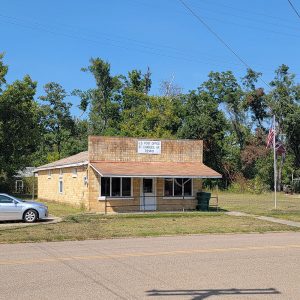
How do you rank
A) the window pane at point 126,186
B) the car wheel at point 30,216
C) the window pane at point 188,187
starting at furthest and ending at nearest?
the window pane at point 188,187
the window pane at point 126,186
the car wheel at point 30,216

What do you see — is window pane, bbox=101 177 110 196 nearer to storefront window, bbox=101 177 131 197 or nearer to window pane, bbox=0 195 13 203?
storefront window, bbox=101 177 131 197

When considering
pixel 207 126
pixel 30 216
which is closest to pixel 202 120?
pixel 207 126

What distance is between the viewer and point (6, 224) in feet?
71.8

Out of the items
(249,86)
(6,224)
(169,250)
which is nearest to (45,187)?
(6,224)

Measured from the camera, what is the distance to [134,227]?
20.7m

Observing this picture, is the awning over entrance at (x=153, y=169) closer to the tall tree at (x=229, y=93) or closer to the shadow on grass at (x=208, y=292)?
the shadow on grass at (x=208, y=292)

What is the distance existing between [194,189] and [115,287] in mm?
22408

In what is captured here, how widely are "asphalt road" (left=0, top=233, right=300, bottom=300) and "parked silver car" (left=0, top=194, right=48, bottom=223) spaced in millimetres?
7250

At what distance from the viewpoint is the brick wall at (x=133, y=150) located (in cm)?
2945

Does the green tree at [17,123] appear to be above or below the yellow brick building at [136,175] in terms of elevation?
above

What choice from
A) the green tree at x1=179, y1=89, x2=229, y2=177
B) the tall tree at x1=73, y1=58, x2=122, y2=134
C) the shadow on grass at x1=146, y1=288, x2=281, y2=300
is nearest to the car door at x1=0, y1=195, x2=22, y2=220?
the shadow on grass at x1=146, y1=288, x2=281, y2=300

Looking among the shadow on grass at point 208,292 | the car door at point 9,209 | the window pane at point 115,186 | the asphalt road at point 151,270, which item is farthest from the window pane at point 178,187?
the shadow on grass at point 208,292

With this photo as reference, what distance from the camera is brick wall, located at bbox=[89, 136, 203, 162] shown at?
29.5 metres

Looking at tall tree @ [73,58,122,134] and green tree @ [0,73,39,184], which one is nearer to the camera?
green tree @ [0,73,39,184]
